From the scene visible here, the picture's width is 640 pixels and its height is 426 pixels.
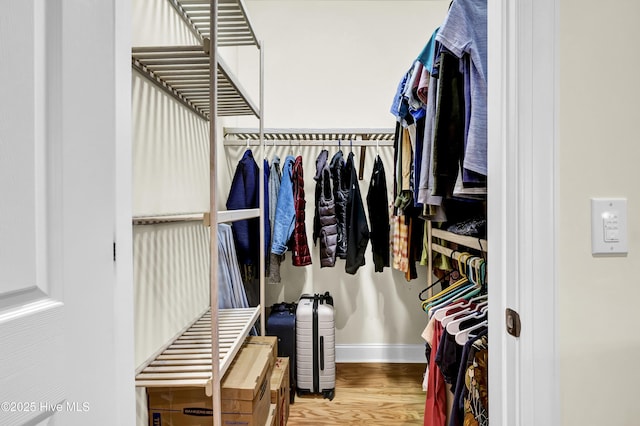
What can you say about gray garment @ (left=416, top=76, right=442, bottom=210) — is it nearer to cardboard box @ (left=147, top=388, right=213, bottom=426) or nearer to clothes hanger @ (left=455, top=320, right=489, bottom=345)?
clothes hanger @ (left=455, top=320, right=489, bottom=345)

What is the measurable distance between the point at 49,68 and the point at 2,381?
1.53 feet

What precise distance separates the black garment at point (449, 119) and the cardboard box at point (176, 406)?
45.4 inches

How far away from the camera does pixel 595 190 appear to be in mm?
745

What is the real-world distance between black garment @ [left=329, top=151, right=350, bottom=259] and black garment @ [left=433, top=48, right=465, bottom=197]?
1526 millimetres

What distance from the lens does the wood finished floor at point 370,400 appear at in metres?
2.17

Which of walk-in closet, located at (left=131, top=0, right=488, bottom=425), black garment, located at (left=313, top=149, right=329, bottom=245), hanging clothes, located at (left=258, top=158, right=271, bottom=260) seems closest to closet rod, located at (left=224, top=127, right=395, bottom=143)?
walk-in closet, located at (left=131, top=0, right=488, bottom=425)

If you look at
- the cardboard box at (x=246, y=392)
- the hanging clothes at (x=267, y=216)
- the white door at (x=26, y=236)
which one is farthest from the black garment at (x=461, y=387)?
the hanging clothes at (x=267, y=216)

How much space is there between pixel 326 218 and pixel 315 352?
0.95m

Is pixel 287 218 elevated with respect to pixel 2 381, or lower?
elevated

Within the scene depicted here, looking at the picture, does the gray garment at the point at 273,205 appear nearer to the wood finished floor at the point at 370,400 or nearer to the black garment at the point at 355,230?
the black garment at the point at 355,230

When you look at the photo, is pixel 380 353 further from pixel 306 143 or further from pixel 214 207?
pixel 214 207

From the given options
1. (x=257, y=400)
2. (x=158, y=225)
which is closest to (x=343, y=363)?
(x=257, y=400)

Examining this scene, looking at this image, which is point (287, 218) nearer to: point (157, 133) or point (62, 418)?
point (157, 133)

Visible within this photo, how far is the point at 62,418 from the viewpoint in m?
0.59
